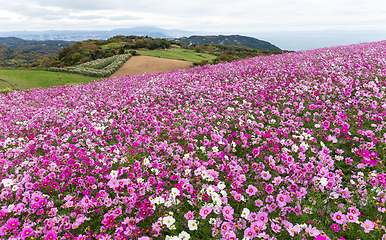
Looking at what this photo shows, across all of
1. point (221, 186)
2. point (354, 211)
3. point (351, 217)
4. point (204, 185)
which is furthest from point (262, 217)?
point (354, 211)

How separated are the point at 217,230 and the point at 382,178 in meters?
2.85

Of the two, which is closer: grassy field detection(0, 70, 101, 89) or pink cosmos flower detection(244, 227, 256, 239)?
pink cosmos flower detection(244, 227, 256, 239)

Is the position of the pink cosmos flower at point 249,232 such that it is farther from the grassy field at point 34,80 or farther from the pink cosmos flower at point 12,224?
the grassy field at point 34,80

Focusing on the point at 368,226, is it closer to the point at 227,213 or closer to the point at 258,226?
the point at 258,226

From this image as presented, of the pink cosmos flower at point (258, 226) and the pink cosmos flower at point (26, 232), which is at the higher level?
the pink cosmos flower at point (258, 226)

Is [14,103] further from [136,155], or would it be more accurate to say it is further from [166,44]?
[166,44]

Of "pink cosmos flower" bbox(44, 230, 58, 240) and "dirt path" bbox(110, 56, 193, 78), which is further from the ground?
"dirt path" bbox(110, 56, 193, 78)

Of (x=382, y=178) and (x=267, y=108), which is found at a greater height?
(x=267, y=108)

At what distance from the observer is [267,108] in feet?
21.5

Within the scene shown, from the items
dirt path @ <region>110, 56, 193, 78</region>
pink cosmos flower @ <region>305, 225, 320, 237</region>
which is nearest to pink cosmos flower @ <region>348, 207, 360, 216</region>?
pink cosmos flower @ <region>305, 225, 320, 237</region>

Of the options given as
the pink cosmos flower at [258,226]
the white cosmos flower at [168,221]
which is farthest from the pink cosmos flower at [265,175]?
the white cosmos flower at [168,221]

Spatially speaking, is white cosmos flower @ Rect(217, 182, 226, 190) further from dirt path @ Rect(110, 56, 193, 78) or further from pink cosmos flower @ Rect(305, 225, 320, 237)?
dirt path @ Rect(110, 56, 193, 78)

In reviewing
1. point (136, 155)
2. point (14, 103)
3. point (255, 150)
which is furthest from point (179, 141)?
point (14, 103)

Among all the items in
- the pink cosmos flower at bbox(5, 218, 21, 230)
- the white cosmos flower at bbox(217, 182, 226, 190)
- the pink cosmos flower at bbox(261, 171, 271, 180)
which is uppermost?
the pink cosmos flower at bbox(261, 171, 271, 180)
